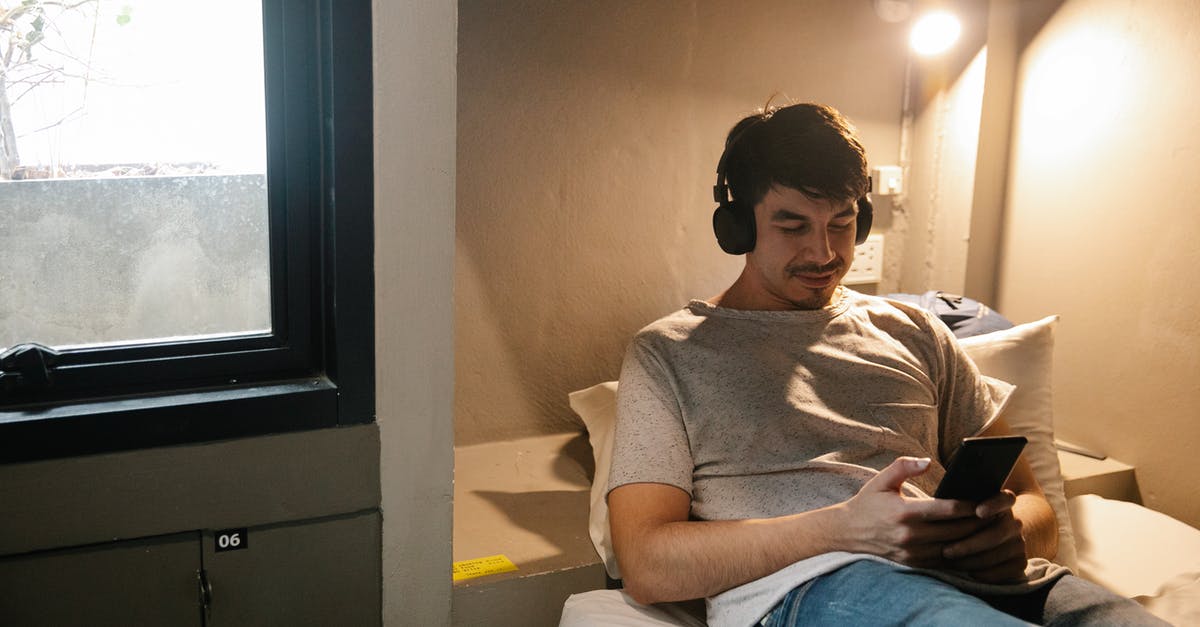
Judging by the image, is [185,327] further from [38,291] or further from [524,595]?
[524,595]

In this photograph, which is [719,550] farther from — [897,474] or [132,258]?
[132,258]

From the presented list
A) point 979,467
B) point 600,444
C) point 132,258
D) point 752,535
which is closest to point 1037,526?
point 979,467

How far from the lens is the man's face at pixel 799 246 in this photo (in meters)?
1.57

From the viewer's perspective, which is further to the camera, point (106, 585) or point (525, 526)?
point (525, 526)

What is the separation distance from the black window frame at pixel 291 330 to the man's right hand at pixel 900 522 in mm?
691

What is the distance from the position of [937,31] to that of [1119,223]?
61 centimetres

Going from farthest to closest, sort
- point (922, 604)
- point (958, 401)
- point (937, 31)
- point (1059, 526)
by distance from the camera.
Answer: point (937, 31)
point (1059, 526)
point (958, 401)
point (922, 604)

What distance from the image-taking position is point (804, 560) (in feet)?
4.38

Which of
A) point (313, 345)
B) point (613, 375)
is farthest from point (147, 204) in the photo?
point (613, 375)

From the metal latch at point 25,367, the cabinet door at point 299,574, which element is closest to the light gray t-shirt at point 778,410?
the cabinet door at point 299,574

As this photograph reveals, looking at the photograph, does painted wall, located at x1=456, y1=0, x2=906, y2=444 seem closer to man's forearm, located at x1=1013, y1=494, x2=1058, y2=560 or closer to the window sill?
the window sill

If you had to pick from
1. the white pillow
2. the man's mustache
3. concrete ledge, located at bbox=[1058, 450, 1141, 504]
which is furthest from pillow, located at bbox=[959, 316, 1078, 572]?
the man's mustache

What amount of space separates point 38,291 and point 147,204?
7.1 inches

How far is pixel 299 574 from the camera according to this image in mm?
1412
